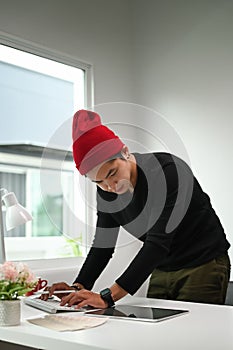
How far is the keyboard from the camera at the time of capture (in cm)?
173

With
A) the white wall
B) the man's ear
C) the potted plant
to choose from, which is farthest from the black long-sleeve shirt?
the white wall

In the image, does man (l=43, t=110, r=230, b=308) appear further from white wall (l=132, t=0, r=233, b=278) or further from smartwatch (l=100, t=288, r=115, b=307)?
white wall (l=132, t=0, r=233, b=278)

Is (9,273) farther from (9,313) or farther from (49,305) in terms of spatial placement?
(49,305)

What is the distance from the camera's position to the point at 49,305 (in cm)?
177

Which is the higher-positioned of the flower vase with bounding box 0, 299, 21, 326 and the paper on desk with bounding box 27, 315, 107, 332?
the flower vase with bounding box 0, 299, 21, 326

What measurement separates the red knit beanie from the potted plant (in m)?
0.44

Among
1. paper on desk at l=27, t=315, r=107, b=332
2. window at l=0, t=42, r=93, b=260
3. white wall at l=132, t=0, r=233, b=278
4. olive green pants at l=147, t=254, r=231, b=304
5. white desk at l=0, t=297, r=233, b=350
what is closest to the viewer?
white desk at l=0, t=297, r=233, b=350

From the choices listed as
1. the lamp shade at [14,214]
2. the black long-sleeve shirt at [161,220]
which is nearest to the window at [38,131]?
the lamp shade at [14,214]

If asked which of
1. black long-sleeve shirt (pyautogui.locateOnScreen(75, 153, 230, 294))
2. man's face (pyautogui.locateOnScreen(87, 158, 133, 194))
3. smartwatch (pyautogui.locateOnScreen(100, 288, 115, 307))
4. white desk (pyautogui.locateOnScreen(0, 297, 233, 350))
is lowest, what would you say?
white desk (pyautogui.locateOnScreen(0, 297, 233, 350))

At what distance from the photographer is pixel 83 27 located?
3320 mm

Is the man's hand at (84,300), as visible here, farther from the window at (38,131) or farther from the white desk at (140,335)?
the window at (38,131)

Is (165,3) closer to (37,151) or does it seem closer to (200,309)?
(37,151)

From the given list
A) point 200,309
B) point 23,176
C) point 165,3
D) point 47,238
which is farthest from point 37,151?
point 200,309

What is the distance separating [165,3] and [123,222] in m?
1.98
